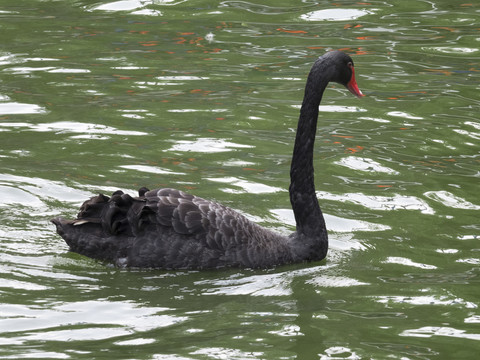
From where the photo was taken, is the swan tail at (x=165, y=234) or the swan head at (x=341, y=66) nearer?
the swan tail at (x=165, y=234)

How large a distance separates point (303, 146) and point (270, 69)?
5486 millimetres

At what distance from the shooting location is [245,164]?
862 centimetres

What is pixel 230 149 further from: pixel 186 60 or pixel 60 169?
pixel 186 60

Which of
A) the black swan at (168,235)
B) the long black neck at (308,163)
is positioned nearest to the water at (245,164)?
the black swan at (168,235)

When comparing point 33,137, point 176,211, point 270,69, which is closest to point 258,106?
point 270,69

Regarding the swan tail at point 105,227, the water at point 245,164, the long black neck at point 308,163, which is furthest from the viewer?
the long black neck at point 308,163

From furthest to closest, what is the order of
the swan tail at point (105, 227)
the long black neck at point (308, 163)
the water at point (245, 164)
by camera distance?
the long black neck at point (308, 163), the swan tail at point (105, 227), the water at point (245, 164)

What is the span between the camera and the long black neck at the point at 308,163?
6.63m

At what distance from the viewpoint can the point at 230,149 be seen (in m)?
9.06

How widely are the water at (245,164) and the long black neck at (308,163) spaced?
0.28 metres

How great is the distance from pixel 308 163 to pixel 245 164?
195 cm

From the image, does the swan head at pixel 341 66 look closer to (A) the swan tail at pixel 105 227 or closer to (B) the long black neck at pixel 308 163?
(B) the long black neck at pixel 308 163

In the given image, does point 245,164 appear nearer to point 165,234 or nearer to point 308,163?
point 308,163

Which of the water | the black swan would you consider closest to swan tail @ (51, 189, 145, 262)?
the black swan
